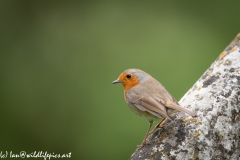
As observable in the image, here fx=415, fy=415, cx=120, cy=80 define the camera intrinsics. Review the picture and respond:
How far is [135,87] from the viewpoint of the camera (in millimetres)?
4238

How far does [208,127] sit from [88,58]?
561cm

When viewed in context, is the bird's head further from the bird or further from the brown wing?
the brown wing

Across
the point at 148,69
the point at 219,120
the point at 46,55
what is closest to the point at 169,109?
the point at 219,120

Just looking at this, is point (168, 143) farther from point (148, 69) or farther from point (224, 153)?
point (148, 69)

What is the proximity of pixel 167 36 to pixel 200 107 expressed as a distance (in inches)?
186

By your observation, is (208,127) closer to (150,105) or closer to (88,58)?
(150,105)

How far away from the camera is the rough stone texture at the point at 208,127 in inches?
112

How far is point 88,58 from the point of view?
27.6 ft

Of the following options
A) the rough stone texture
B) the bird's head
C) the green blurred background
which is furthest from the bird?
the green blurred background

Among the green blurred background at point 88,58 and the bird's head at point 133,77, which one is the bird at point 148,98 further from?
the green blurred background at point 88,58

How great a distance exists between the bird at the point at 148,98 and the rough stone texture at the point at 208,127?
0.13 m

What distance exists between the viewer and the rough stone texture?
2.85 meters

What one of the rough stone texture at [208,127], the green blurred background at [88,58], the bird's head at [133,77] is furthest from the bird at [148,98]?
the green blurred background at [88,58]

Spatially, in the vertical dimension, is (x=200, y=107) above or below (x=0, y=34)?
above
